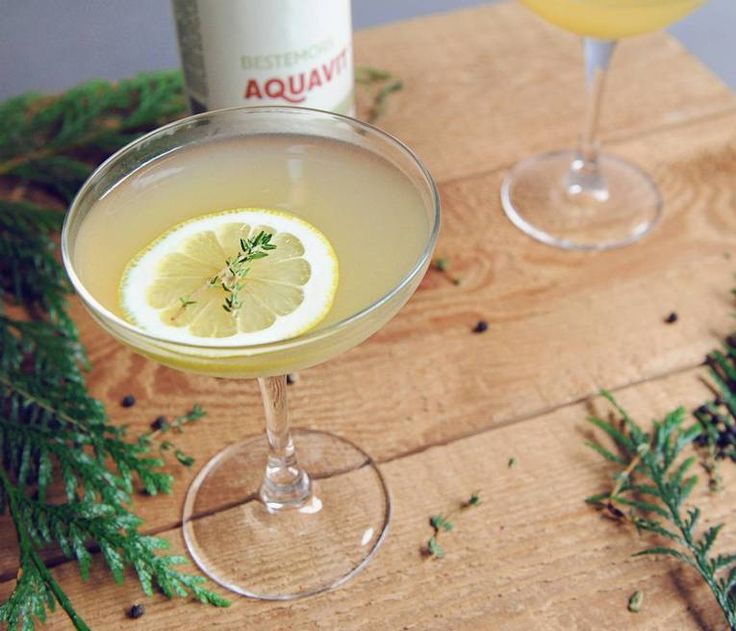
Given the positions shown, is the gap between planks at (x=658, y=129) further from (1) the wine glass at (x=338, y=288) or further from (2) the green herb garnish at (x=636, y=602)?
(2) the green herb garnish at (x=636, y=602)

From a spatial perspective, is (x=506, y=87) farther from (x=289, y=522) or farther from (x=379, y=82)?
(x=289, y=522)

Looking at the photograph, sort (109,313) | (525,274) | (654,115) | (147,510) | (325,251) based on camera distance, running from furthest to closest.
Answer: (654,115) < (525,274) < (147,510) < (325,251) < (109,313)

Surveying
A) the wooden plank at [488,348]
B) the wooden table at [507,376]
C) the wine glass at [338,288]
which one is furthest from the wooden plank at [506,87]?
the wine glass at [338,288]

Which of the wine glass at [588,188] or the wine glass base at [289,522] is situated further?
the wine glass at [588,188]

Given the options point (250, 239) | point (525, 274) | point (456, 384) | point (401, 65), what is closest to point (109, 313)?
point (250, 239)

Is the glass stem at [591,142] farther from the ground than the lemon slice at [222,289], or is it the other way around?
the lemon slice at [222,289]

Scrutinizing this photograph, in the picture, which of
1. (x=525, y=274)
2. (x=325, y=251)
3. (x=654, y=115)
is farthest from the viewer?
(x=654, y=115)

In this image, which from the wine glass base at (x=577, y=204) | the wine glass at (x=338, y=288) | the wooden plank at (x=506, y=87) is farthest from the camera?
the wooden plank at (x=506, y=87)

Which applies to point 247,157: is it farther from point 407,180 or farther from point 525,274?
point 525,274

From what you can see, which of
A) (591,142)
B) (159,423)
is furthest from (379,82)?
(159,423)
